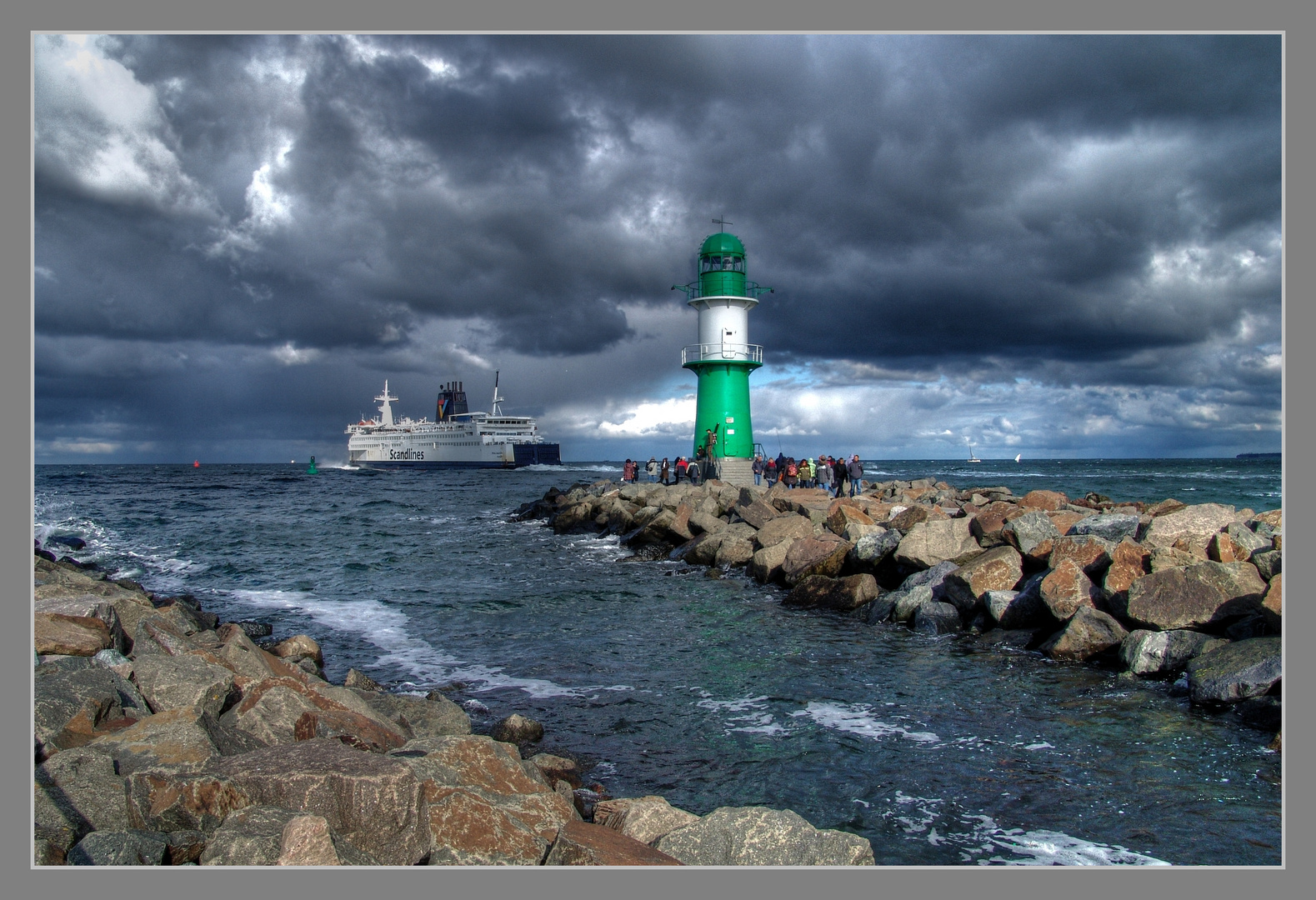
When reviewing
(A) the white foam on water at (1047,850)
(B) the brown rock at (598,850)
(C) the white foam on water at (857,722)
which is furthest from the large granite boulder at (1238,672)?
(B) the brown rock at (598,850)

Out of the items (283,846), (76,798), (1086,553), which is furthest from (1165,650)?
(76,798)

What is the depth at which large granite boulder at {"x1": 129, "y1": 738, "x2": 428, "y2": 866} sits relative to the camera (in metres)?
3.00

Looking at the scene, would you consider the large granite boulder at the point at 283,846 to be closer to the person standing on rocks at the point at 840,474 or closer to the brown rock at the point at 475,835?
the brown rock at the point at 475,835

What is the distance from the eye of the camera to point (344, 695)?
481 centimetres

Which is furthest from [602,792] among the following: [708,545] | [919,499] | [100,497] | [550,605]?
[100,497]

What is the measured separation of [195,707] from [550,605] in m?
6.55

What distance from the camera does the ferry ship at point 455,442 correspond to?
262 ft

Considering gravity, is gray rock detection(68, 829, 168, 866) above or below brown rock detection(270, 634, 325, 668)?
above

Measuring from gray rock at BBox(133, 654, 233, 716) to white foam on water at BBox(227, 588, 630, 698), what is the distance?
8.01 ft

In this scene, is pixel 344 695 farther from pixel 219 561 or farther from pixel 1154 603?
pixel 219 561

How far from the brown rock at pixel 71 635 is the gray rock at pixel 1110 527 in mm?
9582

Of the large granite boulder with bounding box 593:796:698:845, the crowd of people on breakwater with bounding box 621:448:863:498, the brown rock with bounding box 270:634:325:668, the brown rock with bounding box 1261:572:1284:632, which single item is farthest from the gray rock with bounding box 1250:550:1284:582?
the crowd of people on breakwater with bounding box 621:448:863:498

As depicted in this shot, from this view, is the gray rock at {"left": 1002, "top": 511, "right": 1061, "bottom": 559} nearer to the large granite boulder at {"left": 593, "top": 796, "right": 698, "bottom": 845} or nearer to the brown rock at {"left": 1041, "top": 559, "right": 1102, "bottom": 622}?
the brown rock at {"left": 1041, "top": 559, "right": 1102, "bottom": 622}

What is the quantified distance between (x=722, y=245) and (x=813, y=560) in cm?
1687
